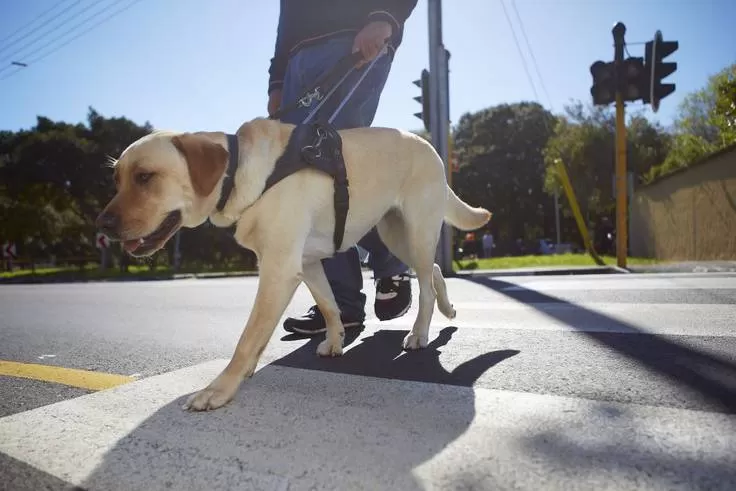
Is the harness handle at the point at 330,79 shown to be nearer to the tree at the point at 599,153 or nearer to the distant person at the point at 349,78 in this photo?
the distant person at the point at 349,78

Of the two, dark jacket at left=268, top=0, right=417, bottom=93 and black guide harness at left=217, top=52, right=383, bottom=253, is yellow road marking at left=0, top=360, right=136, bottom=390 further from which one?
dark jacket at left=268, top=0, right=417, bottom=93

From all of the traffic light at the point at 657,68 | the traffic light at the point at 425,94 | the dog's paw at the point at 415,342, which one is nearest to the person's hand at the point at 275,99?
the dog's paw at the point at 415,342

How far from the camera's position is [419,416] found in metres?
1.32

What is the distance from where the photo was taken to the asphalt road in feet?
3.26

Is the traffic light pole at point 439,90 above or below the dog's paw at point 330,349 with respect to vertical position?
above

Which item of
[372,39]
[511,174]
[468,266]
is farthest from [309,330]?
[511,174]

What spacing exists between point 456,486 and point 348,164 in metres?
1.65

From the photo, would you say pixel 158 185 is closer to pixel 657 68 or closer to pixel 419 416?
pixel 419 416

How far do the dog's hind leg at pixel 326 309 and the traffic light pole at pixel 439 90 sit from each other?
7.49 metres

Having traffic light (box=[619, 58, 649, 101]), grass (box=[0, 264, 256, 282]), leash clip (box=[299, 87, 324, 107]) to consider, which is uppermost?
traffic light (box=[619, 58, 649, 101])

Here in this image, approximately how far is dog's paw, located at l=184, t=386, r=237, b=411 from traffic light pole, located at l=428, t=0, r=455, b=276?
27.3 feet

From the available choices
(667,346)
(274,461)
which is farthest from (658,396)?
(274,461)

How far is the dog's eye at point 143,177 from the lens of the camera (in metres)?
1.88

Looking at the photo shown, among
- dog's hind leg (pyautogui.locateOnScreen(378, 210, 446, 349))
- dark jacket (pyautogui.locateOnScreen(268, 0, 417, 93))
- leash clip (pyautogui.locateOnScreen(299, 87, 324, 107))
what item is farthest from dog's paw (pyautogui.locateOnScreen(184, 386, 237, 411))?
dark jacket (pyautogui.locateOnScreen(268, 0, 417, 93))
